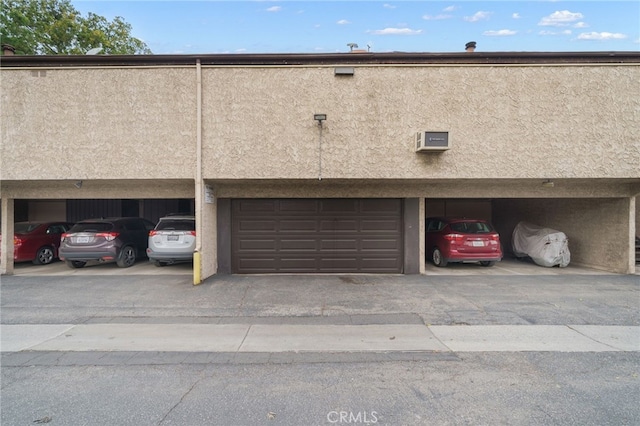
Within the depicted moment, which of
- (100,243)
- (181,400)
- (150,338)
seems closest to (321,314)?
(150,338)

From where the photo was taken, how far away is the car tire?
32.3ft

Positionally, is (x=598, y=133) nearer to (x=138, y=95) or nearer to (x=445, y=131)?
(x=445, y=131)

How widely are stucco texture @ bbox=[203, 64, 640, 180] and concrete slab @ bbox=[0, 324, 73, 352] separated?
14.0 feet

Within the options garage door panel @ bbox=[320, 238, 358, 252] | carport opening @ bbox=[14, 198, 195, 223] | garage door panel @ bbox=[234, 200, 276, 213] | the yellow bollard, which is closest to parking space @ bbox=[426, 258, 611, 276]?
garage door panel @ bbox=[320, 238, 358, 252]

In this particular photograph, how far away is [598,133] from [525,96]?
2.04m

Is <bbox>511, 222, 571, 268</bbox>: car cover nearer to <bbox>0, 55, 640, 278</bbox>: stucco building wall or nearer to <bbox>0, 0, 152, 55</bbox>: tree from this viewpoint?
<bbox>0, 55, 640, 278</bbox>: stucco building wall

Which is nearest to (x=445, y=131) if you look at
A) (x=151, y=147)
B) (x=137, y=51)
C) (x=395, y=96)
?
(x=395, y=96)

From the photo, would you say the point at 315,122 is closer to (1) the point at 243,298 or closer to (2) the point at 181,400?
(1) the point at 243,298

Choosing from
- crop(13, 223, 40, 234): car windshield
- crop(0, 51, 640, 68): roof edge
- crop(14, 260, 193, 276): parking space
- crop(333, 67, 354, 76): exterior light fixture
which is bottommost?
crop(14, 260, 193, 276): parking space

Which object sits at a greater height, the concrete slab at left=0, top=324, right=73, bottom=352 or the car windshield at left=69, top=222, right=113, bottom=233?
the car windshield at left=69, top=222, right=113, bottom=233

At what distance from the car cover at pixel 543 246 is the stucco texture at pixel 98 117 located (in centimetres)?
1089

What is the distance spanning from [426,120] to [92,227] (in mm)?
10090

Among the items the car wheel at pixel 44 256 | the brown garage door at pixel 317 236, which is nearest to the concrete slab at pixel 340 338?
the brown garage door at pixel 317 236

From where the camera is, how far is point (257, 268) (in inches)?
363
